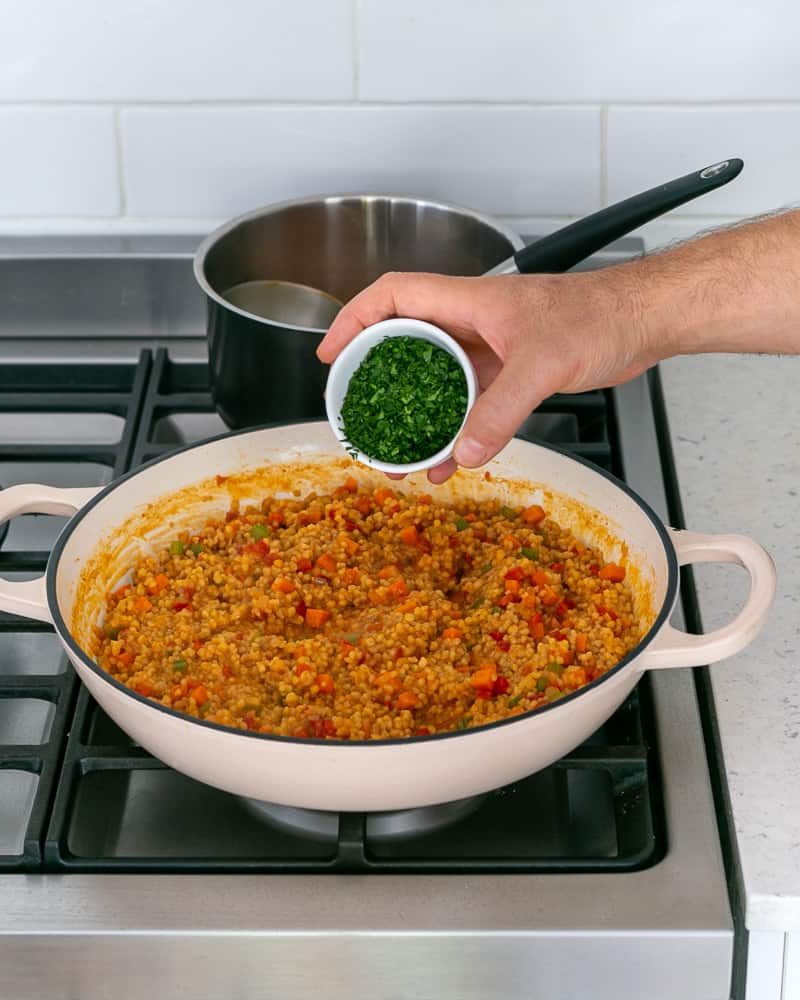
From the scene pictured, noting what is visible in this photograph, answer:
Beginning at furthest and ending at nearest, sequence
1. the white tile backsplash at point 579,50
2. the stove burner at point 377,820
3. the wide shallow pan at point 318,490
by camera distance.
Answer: the white tile backsplash at point 579,50 → the stove burner at point 377,820 → the wide shallow pan at point 318,490

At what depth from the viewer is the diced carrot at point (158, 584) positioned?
3.82 feet

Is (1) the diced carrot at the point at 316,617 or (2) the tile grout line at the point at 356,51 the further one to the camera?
(2) the tile grout line at the point at 356,51

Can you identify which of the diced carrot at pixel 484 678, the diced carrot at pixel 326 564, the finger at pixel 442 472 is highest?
the finger at pixel 442 472

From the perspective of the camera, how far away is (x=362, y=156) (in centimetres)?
160

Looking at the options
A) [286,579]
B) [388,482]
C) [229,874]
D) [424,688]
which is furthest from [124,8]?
[229,874]

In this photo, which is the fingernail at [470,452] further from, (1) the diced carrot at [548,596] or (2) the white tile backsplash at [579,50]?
(2) the white tile backsplash at [579,50]

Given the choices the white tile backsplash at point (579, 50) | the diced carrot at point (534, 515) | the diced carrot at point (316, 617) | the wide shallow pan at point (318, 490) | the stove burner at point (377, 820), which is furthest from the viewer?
the white tile backsplash at point (579, 50)

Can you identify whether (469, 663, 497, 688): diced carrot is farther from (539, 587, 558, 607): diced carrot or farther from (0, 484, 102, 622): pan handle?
(0, 484, 102, 622): pan handle

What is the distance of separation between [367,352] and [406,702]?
30 centimetres

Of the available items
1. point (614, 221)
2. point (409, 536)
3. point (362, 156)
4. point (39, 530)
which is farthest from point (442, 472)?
point (362, 156)

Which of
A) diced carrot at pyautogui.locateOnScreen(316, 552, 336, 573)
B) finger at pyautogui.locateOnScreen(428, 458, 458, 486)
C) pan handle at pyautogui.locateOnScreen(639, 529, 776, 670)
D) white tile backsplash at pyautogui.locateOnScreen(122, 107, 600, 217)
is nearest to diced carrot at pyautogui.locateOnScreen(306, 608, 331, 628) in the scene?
diced carrot at pyautogui.locateOnScreen(316, 552, 336, 573)

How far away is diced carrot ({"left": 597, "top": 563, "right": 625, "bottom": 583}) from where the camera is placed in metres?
1.15

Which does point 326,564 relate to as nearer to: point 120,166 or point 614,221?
point 614,221

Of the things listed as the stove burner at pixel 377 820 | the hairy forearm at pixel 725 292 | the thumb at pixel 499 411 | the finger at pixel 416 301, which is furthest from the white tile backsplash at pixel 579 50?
the stove burner at pixel 377 820
